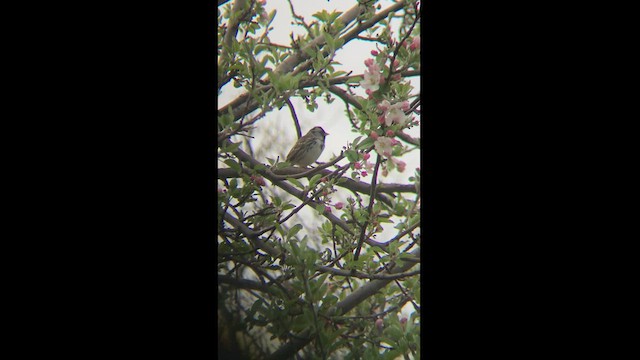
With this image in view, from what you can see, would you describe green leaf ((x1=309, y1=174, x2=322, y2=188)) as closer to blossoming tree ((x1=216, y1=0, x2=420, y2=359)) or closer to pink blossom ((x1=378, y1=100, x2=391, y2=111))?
blossoming tree ((x1=216, y1=0, x2=420, y2=359))

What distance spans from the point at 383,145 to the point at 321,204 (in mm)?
170

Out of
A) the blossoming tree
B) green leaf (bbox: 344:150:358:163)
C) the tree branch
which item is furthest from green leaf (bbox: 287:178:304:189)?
the tree branch

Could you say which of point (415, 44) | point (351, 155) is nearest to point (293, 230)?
point (351, 155)

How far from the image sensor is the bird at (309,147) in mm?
1096

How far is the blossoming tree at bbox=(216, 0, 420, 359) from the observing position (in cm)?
106

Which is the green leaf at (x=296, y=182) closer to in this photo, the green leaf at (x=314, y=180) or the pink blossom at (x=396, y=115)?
the green leaf at (x=314, y=180)

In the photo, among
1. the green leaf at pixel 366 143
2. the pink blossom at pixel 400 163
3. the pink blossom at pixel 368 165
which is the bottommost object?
the pink blossom at pixel 400 163

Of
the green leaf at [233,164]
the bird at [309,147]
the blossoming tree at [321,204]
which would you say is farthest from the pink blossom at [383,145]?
the green leaf at [233,164]

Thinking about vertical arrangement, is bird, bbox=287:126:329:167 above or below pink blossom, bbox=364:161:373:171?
above

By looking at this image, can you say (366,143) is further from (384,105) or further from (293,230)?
(293,230)

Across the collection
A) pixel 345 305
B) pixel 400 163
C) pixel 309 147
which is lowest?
pixel 345 305

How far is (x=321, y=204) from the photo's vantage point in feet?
3.70
